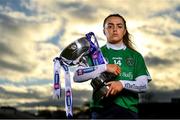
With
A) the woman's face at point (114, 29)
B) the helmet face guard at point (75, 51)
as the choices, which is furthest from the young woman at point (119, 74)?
the helmet face guard at point (75, 51)

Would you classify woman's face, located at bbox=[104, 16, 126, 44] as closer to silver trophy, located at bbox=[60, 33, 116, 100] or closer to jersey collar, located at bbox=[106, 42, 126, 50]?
jersey collar, located at bbox=[106, 42, 126, 50]

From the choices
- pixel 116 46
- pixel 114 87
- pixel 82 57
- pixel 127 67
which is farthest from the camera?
pixel 116 46

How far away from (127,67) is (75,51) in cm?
61

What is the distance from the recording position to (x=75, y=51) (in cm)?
474

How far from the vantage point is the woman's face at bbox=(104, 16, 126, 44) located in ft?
16.5

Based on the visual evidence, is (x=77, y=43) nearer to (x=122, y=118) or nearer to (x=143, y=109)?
(x=122, y=118)

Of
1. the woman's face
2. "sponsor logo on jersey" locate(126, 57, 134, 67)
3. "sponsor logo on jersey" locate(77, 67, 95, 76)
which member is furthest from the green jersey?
"sponsor logo on jersey" locate(77, 67, 95, 76)

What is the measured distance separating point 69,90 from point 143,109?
65159 millimetres

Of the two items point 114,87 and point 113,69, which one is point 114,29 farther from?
point 114,87

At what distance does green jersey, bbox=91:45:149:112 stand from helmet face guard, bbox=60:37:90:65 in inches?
13.2

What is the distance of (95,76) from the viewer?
4746mm

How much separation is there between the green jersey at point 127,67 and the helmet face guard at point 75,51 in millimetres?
335

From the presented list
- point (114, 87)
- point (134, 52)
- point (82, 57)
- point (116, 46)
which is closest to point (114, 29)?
point (116, 46)

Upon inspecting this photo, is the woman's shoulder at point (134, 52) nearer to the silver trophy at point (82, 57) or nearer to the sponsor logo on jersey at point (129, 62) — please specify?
the sponsor logo on jersey at point (129, 62)
